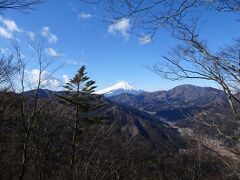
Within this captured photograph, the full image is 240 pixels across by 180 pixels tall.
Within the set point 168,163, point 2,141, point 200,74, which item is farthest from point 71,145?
point 168,163

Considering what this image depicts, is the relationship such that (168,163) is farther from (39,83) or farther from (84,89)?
(39,83)

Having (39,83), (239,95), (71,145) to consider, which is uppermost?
(39,83)

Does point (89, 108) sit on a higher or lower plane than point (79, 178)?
higher

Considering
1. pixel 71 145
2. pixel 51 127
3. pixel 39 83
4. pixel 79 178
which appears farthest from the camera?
pixel 71 145

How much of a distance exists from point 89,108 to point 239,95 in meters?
23.6

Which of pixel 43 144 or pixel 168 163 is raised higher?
pixel 43 144

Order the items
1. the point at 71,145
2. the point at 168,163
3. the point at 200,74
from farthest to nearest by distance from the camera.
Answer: the point at 168,163 < the point at 71,145 < the point at 200,74

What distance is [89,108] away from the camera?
31.5 meters

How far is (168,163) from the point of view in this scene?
78.9 meters

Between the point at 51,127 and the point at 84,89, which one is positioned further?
the point at 84,89

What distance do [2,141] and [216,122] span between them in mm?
9752

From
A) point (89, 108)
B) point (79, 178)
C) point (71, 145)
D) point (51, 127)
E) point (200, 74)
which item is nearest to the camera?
point (200, 74)

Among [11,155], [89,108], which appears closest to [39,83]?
[11,155]

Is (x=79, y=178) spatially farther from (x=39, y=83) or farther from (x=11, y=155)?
(x=11, y=155)
